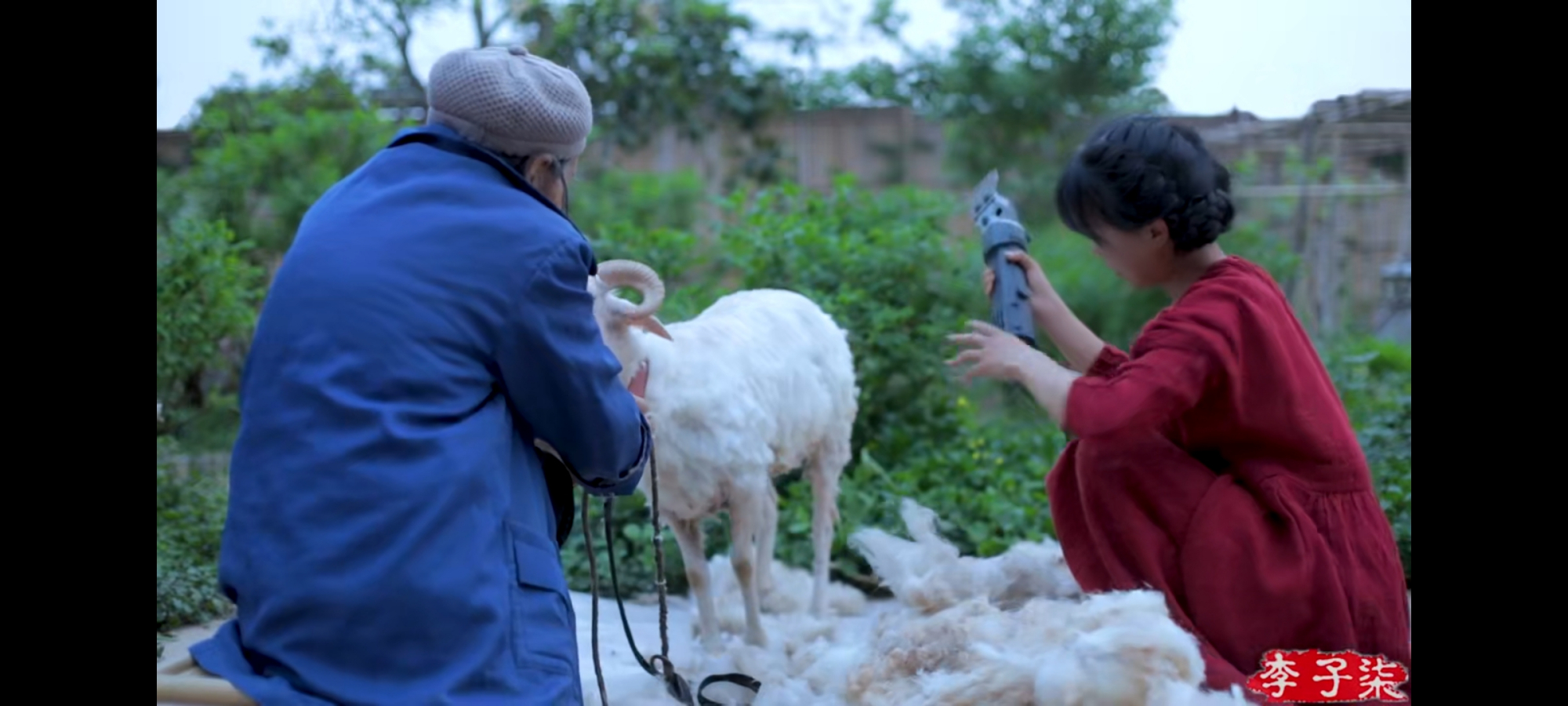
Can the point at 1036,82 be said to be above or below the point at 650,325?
above

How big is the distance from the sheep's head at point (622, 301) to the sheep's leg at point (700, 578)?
987 mm

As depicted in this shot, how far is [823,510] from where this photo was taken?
4988 mm

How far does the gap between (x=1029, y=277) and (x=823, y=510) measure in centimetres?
191

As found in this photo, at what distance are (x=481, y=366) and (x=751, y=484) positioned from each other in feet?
6.13

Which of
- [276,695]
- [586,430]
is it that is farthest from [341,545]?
[586,430]

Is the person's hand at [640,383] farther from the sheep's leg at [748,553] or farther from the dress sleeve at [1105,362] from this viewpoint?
the dress sleeve at [1105,362]

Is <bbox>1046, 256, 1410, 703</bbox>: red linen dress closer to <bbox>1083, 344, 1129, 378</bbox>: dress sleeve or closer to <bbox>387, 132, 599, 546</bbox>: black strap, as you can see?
<bbox>1083, 344, 1129, 378</bbox>: dress sleeve

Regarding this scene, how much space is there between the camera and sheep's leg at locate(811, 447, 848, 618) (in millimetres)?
4945

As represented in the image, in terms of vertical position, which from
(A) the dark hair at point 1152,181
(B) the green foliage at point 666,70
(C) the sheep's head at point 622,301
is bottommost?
(C) the sheep's head at point 622,301

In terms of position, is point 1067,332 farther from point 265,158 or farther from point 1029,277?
point 265,158

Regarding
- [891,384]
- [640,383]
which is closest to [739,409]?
[640,383]

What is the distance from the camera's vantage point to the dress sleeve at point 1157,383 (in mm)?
2832
